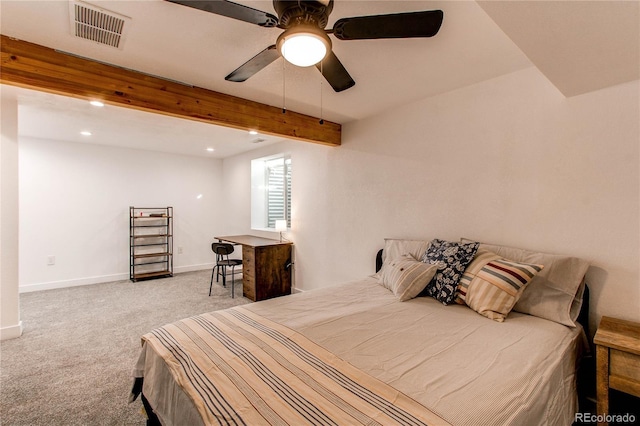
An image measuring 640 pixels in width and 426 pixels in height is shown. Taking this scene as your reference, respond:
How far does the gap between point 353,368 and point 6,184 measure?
3847 millimetres

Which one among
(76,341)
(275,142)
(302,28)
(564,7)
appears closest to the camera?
(564,7)

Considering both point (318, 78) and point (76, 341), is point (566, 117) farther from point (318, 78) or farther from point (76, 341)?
point (76, 341)

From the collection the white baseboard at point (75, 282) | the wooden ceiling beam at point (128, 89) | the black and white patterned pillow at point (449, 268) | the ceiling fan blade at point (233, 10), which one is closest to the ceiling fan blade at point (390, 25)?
the ceiling fan blade at point (233, 10)

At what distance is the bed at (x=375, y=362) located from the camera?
3.21 feet

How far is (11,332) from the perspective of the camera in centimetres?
289

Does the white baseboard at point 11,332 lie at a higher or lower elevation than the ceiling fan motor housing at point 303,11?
lower

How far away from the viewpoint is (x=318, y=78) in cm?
232

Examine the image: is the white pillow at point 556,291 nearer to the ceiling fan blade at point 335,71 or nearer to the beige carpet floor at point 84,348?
the ceiling fan blade at point 335,71

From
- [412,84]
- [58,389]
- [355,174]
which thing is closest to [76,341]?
[58,389]

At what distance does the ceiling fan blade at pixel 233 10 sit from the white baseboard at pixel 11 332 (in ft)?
12.2

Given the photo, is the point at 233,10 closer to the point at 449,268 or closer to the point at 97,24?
the point at 97,24

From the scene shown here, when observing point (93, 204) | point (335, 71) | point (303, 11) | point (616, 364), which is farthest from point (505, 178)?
point (93, 204)

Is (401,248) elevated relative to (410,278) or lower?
elevated

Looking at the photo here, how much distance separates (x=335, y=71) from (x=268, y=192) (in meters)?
3.84
